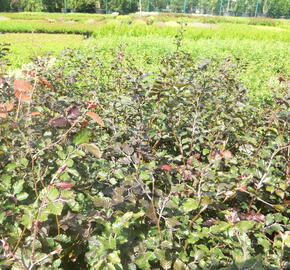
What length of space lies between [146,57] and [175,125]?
6.47 meters

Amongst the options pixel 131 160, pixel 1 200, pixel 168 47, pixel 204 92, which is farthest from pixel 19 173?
pixel 168 47

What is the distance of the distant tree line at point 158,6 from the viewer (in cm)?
4331

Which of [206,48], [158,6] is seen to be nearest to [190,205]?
[206,48]

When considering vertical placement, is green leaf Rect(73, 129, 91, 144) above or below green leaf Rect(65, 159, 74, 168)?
above

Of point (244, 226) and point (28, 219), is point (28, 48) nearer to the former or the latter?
point (28, 219)

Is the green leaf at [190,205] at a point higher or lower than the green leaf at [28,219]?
lower

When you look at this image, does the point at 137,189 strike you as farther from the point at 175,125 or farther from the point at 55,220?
the point at 175,125

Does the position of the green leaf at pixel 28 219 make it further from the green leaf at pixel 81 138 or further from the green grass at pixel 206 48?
the green grass at pixel 206 48

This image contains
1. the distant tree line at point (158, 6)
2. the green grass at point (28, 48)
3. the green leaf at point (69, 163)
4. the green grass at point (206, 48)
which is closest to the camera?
the green leaf at point (69, 163)

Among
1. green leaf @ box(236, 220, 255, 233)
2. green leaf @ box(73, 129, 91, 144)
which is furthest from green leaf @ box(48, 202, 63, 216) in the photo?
green leaf @ box(236, 220, 255, 233)

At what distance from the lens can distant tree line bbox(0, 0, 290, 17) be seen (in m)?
43.3

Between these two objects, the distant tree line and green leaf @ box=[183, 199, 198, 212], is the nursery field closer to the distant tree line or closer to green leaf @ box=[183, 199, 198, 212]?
green leaf @ box=[183, 199, 198, 212]

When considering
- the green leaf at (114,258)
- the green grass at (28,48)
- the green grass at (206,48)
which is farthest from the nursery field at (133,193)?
the green grass at (206,48)

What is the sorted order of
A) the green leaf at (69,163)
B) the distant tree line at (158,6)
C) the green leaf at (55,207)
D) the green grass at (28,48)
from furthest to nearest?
the distant tree line at (158,6), the green grass at (28,48), the green leaf at (69,163), the green leaf at (55,207)
